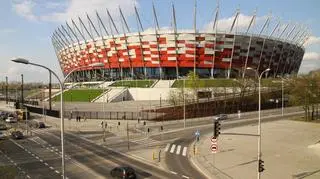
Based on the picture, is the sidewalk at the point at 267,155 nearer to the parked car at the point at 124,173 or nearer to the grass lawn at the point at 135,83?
the parked car at the point at 124,173

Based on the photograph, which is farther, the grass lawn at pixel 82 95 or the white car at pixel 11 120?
the grass lawn at pixel 82 95

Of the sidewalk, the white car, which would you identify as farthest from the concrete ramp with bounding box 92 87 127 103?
the sidewalk

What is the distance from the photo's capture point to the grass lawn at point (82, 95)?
119 meters

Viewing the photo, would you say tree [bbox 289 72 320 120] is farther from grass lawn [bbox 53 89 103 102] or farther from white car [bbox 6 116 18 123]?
grass lawn [bbox 53 89 103 102]

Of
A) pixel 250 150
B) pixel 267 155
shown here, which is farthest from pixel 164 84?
pixel 267 155

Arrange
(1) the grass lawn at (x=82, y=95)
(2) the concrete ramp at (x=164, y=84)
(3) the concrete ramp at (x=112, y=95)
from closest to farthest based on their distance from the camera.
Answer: (3) the concrete ramp at (x=112, y=95) → (1) the grass lawn at (x=82, y=95) → (2) the concrete ramp at (x=164, y=84)

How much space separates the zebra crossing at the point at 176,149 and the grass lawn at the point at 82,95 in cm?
6999

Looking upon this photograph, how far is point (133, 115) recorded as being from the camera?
82.4 m

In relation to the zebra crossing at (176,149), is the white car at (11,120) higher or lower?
higher

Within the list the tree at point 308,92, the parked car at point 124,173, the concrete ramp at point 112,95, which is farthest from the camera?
the concrete ramp at point 112,95

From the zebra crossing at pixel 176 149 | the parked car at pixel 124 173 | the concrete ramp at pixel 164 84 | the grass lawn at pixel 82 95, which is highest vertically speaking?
the concrete ramp at pixel 164 84

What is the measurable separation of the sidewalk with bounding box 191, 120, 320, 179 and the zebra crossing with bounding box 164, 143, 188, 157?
175 centimetres

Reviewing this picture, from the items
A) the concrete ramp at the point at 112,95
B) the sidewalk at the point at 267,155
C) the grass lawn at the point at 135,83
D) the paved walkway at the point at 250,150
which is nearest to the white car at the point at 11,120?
the paved walkway at the point at 250,150

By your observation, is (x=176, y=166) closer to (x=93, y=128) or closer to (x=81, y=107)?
(x=93, y=128)
